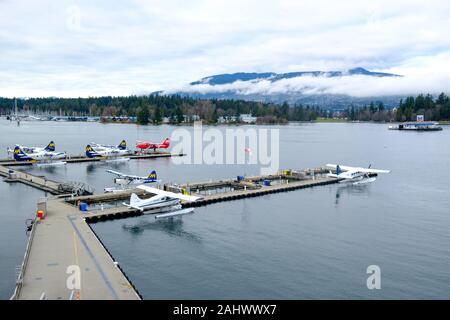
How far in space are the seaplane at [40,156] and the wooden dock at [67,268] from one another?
5335 centimetres

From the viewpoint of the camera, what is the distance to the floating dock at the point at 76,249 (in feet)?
78.5

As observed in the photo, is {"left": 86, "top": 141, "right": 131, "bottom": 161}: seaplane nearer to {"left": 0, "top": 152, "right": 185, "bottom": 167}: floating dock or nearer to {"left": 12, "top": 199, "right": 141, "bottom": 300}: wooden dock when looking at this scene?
{"left": 0, "top": 152, "right": 185, "bottom": 167}: floating dock

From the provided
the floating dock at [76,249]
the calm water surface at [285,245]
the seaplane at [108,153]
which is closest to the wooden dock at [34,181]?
the floating dock at [76,249]

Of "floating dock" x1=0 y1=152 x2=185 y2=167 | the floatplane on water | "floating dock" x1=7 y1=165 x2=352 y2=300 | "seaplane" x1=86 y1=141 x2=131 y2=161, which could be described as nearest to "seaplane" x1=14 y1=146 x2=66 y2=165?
the floatplane on water

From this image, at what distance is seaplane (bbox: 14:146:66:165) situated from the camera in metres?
85.9

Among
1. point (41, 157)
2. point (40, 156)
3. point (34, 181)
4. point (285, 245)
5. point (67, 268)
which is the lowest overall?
point (285, 245)

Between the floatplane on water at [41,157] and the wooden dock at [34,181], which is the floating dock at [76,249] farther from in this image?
the floatplane on water at [41,157]

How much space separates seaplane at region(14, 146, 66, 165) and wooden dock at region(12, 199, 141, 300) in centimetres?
5335

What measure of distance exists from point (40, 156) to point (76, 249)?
6671 cm

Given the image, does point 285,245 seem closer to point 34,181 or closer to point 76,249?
point 76,249

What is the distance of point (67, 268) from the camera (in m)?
27.1

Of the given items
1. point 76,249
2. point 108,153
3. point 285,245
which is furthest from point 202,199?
point 108,153

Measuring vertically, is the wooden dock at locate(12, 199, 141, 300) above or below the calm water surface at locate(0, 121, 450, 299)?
above
